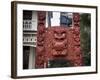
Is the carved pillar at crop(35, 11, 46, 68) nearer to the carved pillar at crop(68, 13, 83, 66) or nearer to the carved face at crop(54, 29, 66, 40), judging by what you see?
the carved face at crop(54, 29, 66, 40)

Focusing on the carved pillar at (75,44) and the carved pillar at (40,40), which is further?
the carved pillar at (75,44)

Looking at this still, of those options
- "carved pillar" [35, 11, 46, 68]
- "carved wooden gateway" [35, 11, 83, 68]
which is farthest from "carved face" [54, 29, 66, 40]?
"carved pillar" [35, 11, 46, 68]

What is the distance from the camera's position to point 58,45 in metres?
2.06

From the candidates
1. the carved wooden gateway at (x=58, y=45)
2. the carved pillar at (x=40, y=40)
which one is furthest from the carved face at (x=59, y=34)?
the carved pillar at (x=40, y=40)

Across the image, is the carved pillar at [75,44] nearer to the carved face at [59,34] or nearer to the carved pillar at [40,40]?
the carved face at [59,34]

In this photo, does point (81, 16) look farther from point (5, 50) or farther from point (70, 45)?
point (5, 50)

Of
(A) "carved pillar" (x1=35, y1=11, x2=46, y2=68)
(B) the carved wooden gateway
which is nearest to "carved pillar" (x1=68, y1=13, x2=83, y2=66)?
(B) the carved wooden gateway

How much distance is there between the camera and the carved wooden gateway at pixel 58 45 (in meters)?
1.99

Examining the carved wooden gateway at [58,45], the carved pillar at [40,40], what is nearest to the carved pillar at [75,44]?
the carved wooden gateway at [58,45]

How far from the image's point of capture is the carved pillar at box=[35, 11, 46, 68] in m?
1.98

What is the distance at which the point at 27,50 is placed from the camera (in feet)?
6.35

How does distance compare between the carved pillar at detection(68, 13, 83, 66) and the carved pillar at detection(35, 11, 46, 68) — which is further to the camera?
the carved pillar at detection(68, 13, 83, 66)

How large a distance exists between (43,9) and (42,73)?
0.50 m

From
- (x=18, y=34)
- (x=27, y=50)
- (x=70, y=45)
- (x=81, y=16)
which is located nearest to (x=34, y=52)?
(x=27, y=50)
